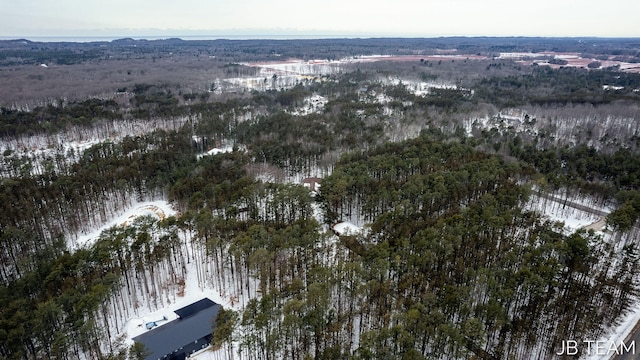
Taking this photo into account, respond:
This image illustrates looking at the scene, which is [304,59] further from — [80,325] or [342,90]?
[80,325]

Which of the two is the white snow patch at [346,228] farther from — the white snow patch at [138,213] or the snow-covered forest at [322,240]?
the white snow patch at [138,213]

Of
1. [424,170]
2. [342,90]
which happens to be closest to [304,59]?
[342,90]

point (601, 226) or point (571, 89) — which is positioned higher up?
point (571, 89)

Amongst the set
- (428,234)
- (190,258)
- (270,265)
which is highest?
(428,234)

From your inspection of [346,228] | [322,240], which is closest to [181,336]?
[322,240]

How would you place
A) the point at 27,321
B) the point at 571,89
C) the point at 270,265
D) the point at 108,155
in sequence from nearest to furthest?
1. the point at 27,321
2. the point at 270,265
3. the point at 108,155
4. the point at 571,89

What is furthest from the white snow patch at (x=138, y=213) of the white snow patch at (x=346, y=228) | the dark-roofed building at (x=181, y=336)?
the white snow patch at (x=346, y=228)
